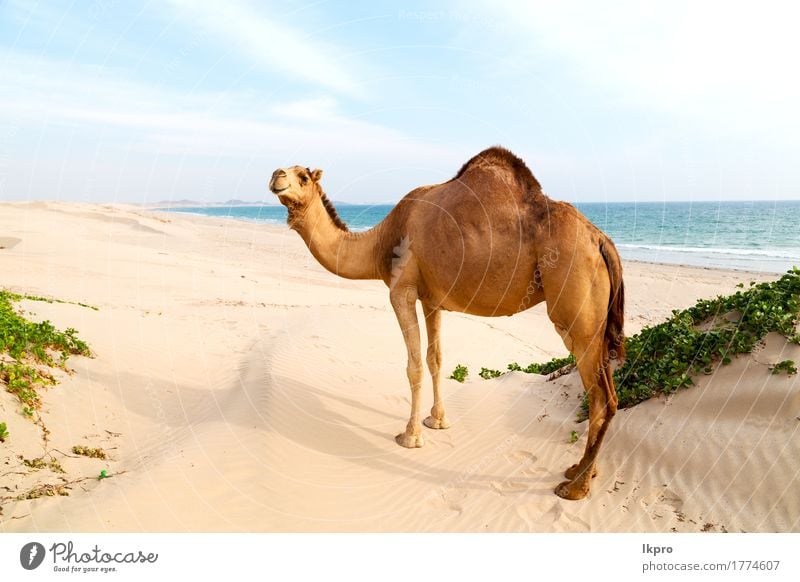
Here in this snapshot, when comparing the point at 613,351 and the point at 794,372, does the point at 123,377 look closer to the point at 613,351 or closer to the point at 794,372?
the point at 613,351

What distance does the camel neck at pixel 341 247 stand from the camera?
676 centimetres

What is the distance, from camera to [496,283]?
577 cm

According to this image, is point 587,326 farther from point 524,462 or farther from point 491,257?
point 524,462

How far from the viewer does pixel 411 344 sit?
265 inches

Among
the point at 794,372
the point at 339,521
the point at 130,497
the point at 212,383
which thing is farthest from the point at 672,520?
the point at 212,383

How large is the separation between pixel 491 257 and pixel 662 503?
3205 mm

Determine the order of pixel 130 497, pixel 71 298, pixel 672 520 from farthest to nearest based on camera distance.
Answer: pixel 71 298 → pixel 130 497 → pixel 672 520

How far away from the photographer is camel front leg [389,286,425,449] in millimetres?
6637

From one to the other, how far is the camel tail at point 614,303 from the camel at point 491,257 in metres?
0.01

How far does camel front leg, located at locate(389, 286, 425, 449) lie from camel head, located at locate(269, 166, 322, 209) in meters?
1.74

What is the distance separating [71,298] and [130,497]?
1058cm

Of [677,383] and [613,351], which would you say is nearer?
[613,351]

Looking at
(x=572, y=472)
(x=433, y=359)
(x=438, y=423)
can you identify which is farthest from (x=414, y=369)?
(x=572, y=472)

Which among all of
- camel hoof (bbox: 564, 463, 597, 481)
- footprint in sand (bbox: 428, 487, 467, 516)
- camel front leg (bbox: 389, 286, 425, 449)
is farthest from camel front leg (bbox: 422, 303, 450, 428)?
camel hoof (bbox: 564, 463, 597, 481)
